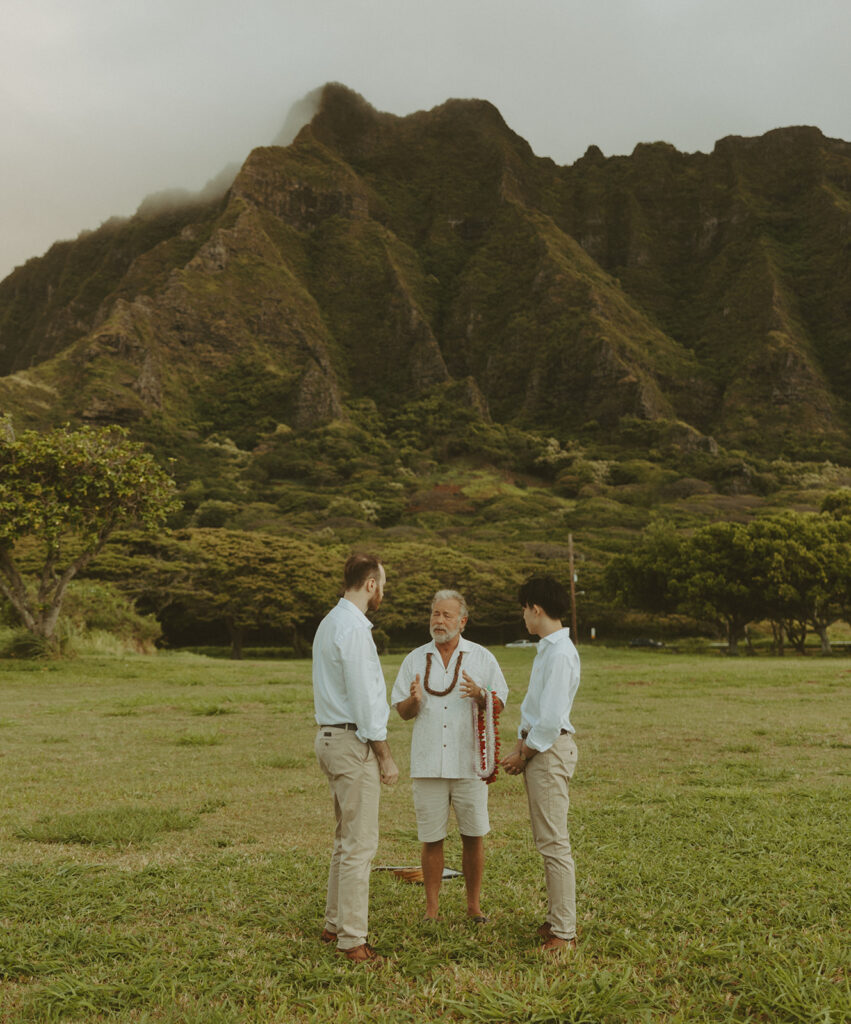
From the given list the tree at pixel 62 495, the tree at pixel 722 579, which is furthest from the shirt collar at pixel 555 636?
the tree at pixel 722 579

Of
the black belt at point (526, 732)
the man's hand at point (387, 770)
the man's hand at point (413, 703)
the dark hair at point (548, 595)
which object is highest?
the dark hair at point (548, 595)

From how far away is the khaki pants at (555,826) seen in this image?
3.81 metres

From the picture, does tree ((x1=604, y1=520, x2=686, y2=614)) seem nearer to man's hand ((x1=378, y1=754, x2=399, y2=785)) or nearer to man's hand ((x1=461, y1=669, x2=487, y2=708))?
man's hand ((x1=461, y1=669, x2=487, y2=708))

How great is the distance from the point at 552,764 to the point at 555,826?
301 millimetres

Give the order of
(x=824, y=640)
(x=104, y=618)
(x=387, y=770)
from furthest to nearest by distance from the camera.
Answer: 1. (x=824, y=640)
2. (x=104, y=618)
3. (x=387, y=770)

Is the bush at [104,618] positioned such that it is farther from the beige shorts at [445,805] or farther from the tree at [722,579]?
the tree at [722,579]

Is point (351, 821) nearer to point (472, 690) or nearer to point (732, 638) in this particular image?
point (472, 690)

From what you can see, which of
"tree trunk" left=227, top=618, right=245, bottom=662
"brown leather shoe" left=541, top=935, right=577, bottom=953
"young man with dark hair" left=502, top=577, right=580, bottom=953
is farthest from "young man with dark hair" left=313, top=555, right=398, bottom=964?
"tree trunk" left=227, top=618, right=245, bottom=662

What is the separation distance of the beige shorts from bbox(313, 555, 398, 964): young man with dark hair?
0.33 metres

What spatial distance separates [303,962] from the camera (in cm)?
364

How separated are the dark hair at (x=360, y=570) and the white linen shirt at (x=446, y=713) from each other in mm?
467

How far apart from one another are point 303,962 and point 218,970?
1.29 ft

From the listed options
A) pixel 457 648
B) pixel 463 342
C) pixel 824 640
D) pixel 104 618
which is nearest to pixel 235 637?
pixel 104 618

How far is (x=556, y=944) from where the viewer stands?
3.76 metres
